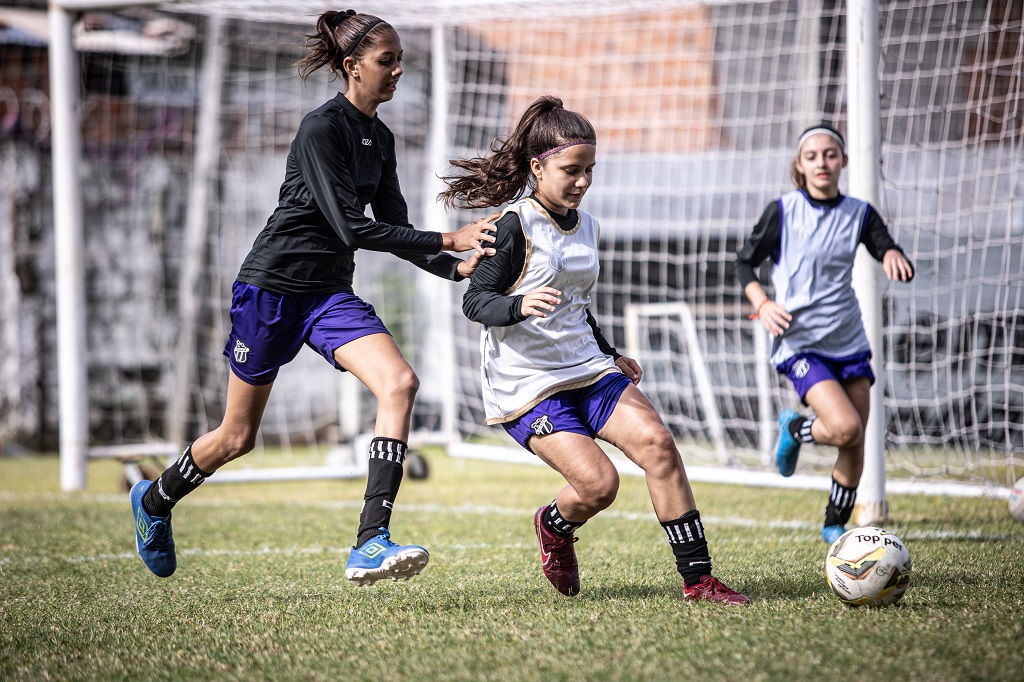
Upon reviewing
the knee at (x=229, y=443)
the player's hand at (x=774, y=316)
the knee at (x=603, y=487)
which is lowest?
the knee at (x=229, y=443)

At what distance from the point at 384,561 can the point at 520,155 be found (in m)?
1.45

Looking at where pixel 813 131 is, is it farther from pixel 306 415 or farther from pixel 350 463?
pixel 306 415

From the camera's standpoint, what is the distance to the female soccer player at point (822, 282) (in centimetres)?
457

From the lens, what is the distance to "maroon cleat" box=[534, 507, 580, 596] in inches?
137

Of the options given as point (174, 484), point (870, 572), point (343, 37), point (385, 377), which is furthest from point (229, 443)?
point (870, 572)

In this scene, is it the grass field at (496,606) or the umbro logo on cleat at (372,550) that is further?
the umbro logo on cleat at (372,550)

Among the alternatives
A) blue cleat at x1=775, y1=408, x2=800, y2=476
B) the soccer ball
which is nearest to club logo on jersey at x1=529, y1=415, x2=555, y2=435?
the soccer ball

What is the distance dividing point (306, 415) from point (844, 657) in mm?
9326

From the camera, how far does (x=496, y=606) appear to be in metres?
3.37

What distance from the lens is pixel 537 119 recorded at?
11.4ft

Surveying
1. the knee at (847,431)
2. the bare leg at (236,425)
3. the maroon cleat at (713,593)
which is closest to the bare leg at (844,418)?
the knee at (847,431)

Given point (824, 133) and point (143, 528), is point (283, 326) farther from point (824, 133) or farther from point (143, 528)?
point (824, 133)

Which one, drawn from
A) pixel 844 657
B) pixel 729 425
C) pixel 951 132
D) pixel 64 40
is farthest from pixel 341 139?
pixel 951 132

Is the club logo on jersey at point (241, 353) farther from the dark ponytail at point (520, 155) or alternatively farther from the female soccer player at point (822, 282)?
the female soccer player at point (822, 282)
